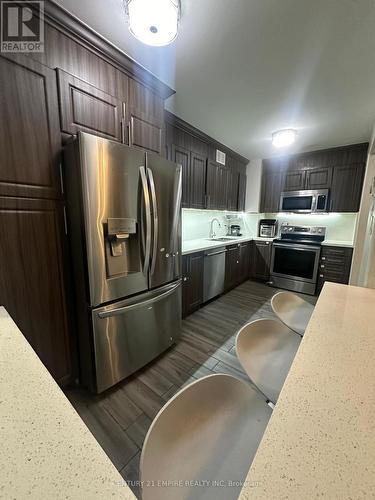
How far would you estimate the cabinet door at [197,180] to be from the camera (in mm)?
2838

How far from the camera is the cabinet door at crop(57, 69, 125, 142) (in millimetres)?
1293

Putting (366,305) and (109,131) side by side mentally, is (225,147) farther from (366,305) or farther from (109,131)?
(366,305)

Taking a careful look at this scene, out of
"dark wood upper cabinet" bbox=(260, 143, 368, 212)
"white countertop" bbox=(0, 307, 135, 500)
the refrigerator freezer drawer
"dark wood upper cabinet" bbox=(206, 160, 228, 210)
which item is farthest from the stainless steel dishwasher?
"white countertop" bbox=(0, 307, 135, 500)

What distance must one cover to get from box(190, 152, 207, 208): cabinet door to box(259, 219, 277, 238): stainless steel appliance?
177 centimetres

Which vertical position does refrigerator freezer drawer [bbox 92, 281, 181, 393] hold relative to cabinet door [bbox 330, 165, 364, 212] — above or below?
below

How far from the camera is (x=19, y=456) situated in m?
0.41

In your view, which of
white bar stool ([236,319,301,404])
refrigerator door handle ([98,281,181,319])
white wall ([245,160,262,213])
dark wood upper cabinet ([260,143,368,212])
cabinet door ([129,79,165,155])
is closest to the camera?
white bar stool ([236,319,301,404])

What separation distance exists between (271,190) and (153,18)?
355 cm

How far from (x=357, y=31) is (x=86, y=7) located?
1.66 m

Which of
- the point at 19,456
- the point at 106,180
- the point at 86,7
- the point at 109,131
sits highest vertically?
the point at 86,7

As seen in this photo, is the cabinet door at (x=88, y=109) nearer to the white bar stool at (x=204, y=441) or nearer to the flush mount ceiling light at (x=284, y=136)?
the white bar stool at (x=204, y=441)

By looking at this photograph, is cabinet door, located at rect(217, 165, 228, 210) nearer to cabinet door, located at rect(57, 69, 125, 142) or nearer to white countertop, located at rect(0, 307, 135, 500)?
cabinet door, located at rect(57, 69, 125, 142)

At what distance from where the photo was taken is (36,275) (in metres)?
1.29

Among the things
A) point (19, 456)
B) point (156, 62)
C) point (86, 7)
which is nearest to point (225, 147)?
point (156, 62)
